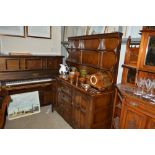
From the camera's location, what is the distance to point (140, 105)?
57.6 inches

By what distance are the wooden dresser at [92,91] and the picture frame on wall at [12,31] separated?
1.28 metres

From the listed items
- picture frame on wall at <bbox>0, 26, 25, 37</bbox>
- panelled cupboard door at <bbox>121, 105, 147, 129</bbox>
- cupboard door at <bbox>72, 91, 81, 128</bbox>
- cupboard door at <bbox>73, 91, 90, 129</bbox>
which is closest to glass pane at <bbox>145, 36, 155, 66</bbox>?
panelled cupboard door at <bbox>121, 105, 147, 129</bbox>

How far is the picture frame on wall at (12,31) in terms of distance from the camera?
2.89 metres

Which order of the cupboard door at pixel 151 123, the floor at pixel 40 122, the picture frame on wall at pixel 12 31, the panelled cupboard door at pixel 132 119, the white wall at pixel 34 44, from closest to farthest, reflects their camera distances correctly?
the cupboard door at pixel 151 123 < the panelled cupboard door at pixel 132 119 < the floor at pixel 40 122 < the picture frame on wall at pixel 12 31 < the white wall at pixel 34 44

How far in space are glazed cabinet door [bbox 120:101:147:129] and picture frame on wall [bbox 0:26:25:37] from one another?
8.97ft

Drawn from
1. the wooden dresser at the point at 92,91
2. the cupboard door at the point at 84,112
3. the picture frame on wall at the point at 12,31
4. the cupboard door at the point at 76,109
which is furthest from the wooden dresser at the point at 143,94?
the picture frame on wall at the point at 12,31

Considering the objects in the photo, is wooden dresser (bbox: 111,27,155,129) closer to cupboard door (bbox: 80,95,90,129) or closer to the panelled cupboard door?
the panelled cupboard door

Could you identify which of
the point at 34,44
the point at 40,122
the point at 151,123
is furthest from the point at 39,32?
the point at 151,123

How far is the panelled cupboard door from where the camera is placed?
1446 mm

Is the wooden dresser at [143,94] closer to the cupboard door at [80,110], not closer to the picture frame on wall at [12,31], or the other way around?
the cupboard door at [80,110]

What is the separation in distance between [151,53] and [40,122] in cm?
239

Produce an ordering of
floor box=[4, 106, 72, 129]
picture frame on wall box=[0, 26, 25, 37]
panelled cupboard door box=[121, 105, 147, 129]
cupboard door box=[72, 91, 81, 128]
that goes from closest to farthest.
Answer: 1. panelled cupboard door box=[121, 105, 147, 129]
2. cupboard door box=[72, 91, 81, 128]
3. floor box=[4, 106, 72, 129]
4. picture frame on wall box=[0, 26, 25, 37]
